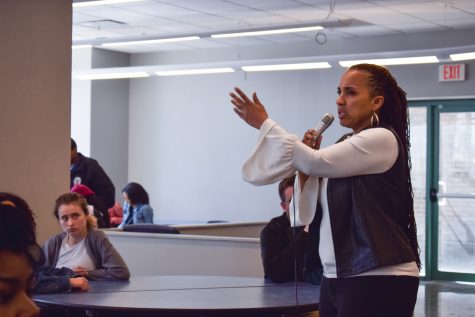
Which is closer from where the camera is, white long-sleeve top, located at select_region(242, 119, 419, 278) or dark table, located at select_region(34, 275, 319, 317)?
white long-sleeve top, located at select_region(242, 119, 419, 278)

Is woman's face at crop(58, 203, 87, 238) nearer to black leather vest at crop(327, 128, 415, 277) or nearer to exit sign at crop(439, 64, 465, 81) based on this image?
black leather vest at crop(327, 128, 415, 277)

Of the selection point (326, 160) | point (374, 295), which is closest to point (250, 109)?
point (326, 160)

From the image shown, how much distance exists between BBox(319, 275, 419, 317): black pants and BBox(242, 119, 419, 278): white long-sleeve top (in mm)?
24

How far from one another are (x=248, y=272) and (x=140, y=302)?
8.84ft

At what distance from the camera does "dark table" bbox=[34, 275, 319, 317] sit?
377 cm

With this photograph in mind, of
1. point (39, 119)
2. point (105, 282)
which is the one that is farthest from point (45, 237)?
point (105, 282)

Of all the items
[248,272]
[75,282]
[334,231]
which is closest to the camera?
[334,231]

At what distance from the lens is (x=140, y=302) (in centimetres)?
393

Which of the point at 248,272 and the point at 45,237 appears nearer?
the point at 45,237

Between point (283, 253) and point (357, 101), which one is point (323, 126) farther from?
point (283, 253)

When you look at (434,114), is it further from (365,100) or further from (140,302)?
(365,100)

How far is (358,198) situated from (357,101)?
0.92 ft

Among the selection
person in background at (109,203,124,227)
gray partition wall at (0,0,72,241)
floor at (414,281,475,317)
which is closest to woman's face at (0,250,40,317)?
gray partition wall at (0,0,72,241)

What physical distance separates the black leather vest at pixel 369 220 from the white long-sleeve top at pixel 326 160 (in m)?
0.03
